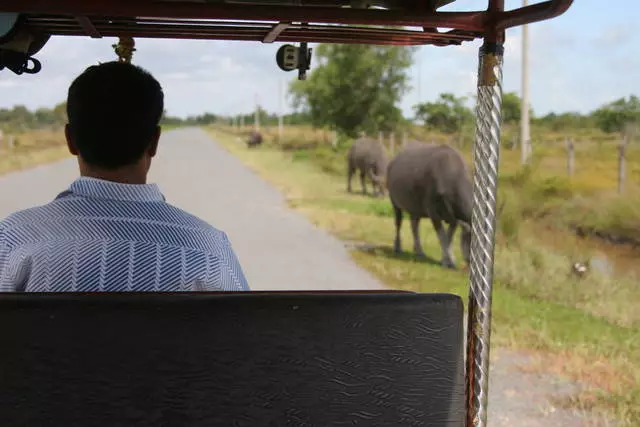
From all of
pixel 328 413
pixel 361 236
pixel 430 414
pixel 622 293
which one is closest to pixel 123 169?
pixel 328 413

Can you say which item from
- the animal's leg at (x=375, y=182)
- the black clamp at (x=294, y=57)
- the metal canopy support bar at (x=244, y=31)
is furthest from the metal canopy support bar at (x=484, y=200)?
the animal's leg at (x=375, y=182)

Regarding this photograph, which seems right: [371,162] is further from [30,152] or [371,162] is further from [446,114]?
[30,152]

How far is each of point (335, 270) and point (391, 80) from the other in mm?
20857

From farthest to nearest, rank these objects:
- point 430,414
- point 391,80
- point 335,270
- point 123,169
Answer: point 391,80
point 335,270
point 123,169
point 430,414

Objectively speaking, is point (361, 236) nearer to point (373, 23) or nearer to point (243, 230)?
point (243, 230)

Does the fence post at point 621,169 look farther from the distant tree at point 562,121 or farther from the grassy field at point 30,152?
the distant tree at point 562,121

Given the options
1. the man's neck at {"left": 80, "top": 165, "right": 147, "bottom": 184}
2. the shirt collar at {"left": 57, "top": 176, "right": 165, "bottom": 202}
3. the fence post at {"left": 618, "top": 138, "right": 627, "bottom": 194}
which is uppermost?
the man's neck at {"left": 80, "top": 165, "right": 147, "bottom": 184}

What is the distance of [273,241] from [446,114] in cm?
1694

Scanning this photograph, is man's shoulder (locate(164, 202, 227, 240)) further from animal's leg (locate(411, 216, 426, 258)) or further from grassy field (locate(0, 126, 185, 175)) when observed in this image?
grassy field (locate(0, 126, 185, 175))

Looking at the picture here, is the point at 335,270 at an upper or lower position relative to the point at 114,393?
lower

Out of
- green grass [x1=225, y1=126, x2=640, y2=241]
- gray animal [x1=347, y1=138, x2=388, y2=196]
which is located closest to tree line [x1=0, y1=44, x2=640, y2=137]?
gray animal [x1=347, y1=138, x2=388, y2=196]

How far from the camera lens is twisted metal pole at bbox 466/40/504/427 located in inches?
91.1

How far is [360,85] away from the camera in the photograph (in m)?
30.5

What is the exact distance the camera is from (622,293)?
9.19 meters
